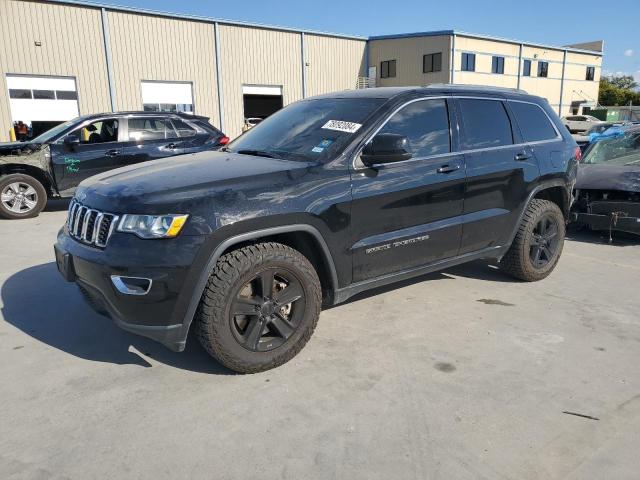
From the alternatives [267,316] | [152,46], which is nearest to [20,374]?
[267,316]

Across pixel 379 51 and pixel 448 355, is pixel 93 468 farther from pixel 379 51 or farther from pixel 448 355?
pixel 379 51

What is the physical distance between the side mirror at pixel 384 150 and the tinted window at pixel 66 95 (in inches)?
883

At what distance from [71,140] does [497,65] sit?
128 feet

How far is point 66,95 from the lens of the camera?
72.2 feet

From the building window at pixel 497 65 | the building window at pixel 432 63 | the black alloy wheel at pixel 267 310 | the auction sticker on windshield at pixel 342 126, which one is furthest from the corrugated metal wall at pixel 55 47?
the building window at pixel 497 65

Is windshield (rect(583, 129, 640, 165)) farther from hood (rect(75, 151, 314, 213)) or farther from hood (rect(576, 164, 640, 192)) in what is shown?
hood (rect(75, 151, 314, 213))

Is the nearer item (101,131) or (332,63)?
(101,131)

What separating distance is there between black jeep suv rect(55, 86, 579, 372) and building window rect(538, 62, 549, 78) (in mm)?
45653

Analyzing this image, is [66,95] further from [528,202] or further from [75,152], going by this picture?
[528,202]

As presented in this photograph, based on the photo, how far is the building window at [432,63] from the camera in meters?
36.8

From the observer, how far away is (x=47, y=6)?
20.9 m

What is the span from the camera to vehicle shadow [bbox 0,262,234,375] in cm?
342

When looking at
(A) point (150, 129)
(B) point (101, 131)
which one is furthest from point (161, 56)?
(B) point (101, 131)

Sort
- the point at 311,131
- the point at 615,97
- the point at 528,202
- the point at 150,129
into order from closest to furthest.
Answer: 1. the point at 311,131
2. the point at 528,202
3. the point at 150,129
4. the point at 615,97
